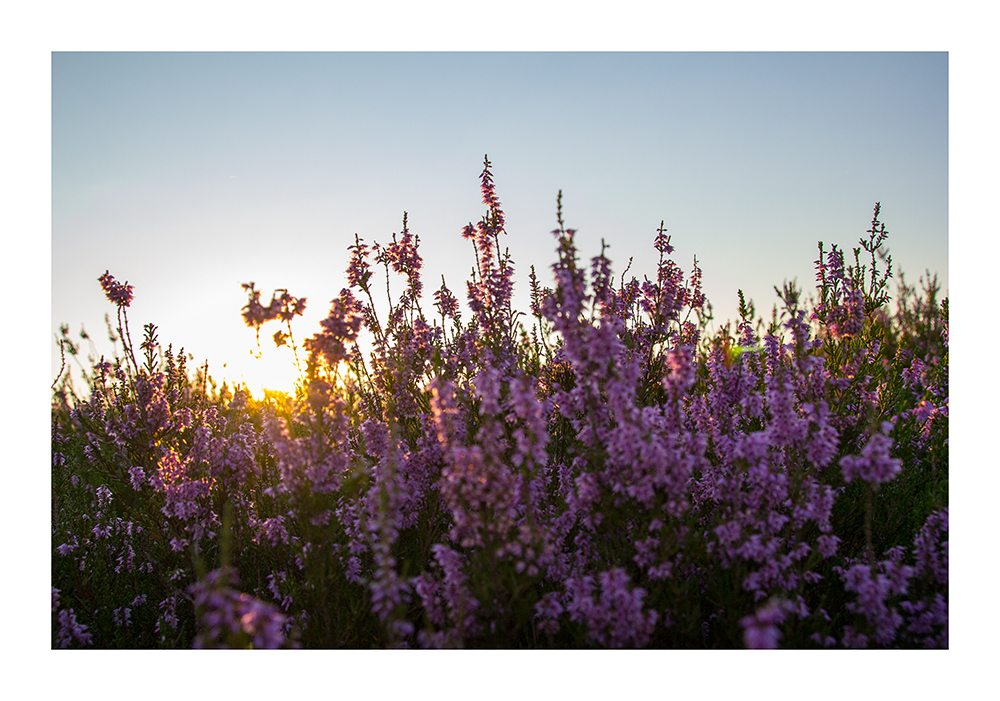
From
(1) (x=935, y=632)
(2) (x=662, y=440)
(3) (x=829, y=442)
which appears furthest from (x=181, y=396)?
(1) (x=935, y=632)

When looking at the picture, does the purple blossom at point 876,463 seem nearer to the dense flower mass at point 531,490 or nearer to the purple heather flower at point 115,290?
the dense flower mass at point 531,490

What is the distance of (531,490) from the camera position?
2750 millimetres

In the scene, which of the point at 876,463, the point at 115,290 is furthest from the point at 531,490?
the point at 115,290

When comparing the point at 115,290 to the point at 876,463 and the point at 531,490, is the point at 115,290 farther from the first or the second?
the point at 876,463

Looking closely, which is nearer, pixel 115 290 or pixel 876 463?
Answer: pixel 876 463

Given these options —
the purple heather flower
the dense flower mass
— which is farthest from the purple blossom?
the purple heather flower

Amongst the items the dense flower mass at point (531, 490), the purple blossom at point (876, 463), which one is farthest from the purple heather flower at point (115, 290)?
the purple blossom at point (876, 463)

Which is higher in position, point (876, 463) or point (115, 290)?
point (115, 290)

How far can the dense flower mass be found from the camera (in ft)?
8.32

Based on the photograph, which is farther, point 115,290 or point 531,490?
point 115,290

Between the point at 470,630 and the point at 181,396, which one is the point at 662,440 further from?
the point at 181,396

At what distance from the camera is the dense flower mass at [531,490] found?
2535 mm

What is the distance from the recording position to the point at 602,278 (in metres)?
3.18
